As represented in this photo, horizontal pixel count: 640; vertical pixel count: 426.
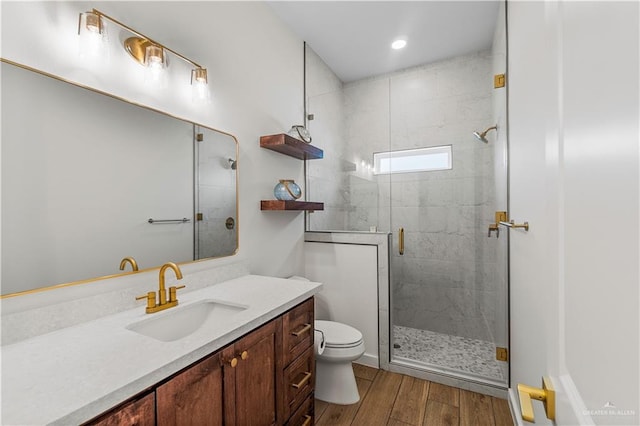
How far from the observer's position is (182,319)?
1.29m

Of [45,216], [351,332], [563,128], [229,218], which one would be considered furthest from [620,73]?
[351,332]

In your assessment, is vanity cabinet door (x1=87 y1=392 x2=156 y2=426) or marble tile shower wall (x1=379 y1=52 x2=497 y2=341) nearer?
vanity cabinet door (x1=87 y1=392 x2=156 y2=426)

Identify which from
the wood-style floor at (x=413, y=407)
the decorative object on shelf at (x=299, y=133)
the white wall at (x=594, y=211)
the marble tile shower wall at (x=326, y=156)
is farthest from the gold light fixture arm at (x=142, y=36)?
the wood-style floor at (x=413, y=407)

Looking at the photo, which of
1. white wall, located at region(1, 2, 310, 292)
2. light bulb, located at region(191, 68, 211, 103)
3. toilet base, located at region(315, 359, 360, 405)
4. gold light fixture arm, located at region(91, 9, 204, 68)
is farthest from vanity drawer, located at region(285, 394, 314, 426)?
gold light fixture arm, located at region(91, 9, 204, 68)

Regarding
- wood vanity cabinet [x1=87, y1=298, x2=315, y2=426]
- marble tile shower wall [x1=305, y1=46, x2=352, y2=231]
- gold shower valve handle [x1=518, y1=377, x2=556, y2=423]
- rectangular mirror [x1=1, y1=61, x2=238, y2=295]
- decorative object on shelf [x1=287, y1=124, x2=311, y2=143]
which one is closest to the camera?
gold shower valve handle [x1=518, y1=377, x2=556, y2=423]

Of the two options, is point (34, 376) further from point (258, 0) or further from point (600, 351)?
point (258, 0)

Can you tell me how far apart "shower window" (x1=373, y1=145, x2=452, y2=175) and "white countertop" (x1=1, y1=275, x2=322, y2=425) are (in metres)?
1.88

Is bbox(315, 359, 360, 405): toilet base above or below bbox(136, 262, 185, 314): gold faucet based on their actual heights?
below

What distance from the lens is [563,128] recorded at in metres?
0.52

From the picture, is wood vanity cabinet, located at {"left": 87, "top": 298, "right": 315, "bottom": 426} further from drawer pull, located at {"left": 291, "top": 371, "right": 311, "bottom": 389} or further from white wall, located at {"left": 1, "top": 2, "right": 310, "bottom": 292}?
white wall, located at {"left": 1, "top": 2, "right": 310, "bottom": 292}

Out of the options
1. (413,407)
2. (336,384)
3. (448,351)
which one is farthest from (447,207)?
(336,384)

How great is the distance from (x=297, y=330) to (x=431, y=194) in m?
1.77

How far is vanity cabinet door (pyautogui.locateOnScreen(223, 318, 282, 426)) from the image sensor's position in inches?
40.9

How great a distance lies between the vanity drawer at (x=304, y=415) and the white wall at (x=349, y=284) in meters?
0.91
